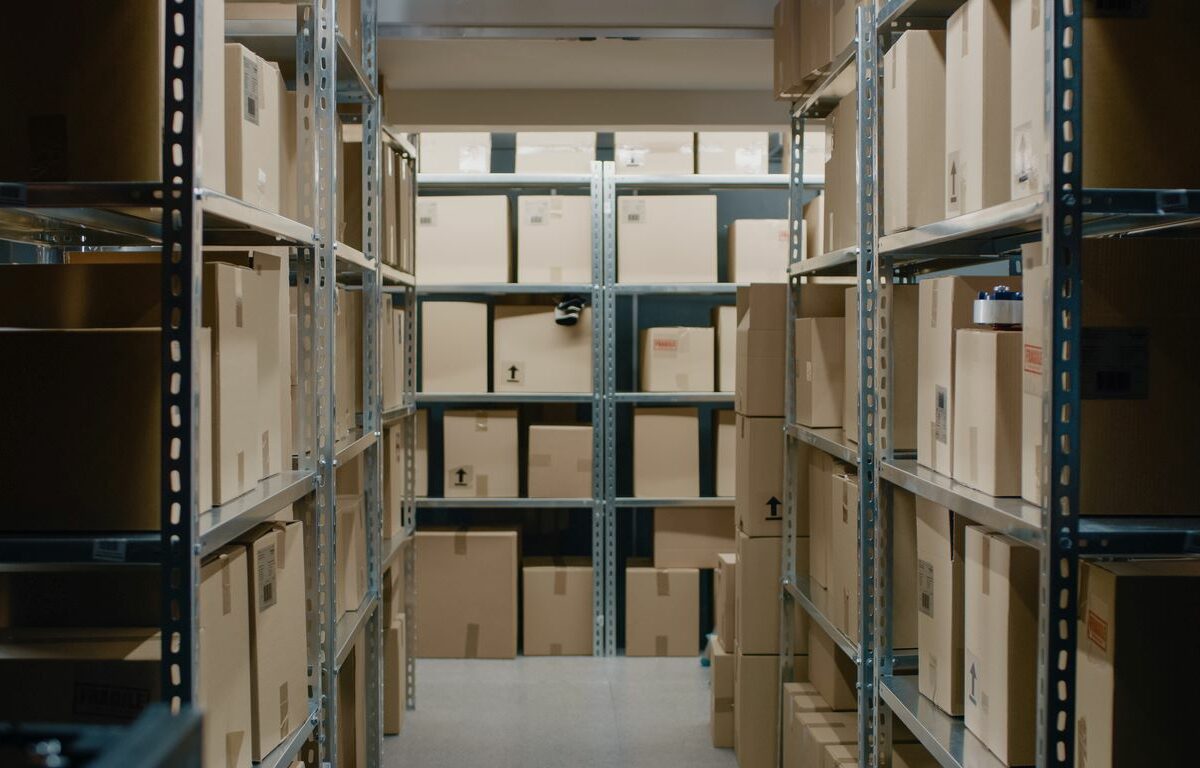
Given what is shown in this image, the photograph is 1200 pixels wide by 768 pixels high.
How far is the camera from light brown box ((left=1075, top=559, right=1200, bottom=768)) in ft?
3.79

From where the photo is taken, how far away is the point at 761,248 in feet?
14.0

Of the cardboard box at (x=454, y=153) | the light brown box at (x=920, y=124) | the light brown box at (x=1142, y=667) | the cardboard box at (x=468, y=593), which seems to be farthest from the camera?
the cardboard box at (x=454, y=153)

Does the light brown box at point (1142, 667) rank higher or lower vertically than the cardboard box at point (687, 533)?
higher

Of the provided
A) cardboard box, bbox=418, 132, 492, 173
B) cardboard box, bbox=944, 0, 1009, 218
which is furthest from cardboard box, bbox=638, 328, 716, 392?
cardboard box, bbox=944, 0, 1009, 218

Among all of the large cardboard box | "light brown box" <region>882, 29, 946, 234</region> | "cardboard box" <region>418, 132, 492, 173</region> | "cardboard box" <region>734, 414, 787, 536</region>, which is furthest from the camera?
"cardboard box" <region>418, 132, 492, 173</region>

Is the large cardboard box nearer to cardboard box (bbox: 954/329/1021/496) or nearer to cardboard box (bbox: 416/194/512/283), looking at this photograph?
cardboard box (bbox: 954/329/1021/496)

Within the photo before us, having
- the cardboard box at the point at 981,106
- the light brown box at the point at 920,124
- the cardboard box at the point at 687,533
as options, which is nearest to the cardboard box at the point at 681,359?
the cardboard box at the point at 687,533

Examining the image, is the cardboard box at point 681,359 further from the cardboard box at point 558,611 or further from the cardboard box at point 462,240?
the cardboard box at point 558,611

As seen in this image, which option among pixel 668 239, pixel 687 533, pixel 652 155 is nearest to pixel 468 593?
pixel 687 533

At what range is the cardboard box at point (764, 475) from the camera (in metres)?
2.88

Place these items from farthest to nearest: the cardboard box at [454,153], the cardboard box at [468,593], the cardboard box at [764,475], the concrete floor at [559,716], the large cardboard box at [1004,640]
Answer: the cardboard box at [454,153] < the cardboard box at [468,593] < the concrete floor at [559,716] < the cardboard box at [764,475] < the large cardboard box at [1004,640]

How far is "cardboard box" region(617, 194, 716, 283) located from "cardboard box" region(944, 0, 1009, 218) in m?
2.70

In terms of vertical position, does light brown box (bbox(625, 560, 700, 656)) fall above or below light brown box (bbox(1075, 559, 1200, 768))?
below

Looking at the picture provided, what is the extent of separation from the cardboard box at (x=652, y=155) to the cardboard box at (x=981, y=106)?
2.85 meters
